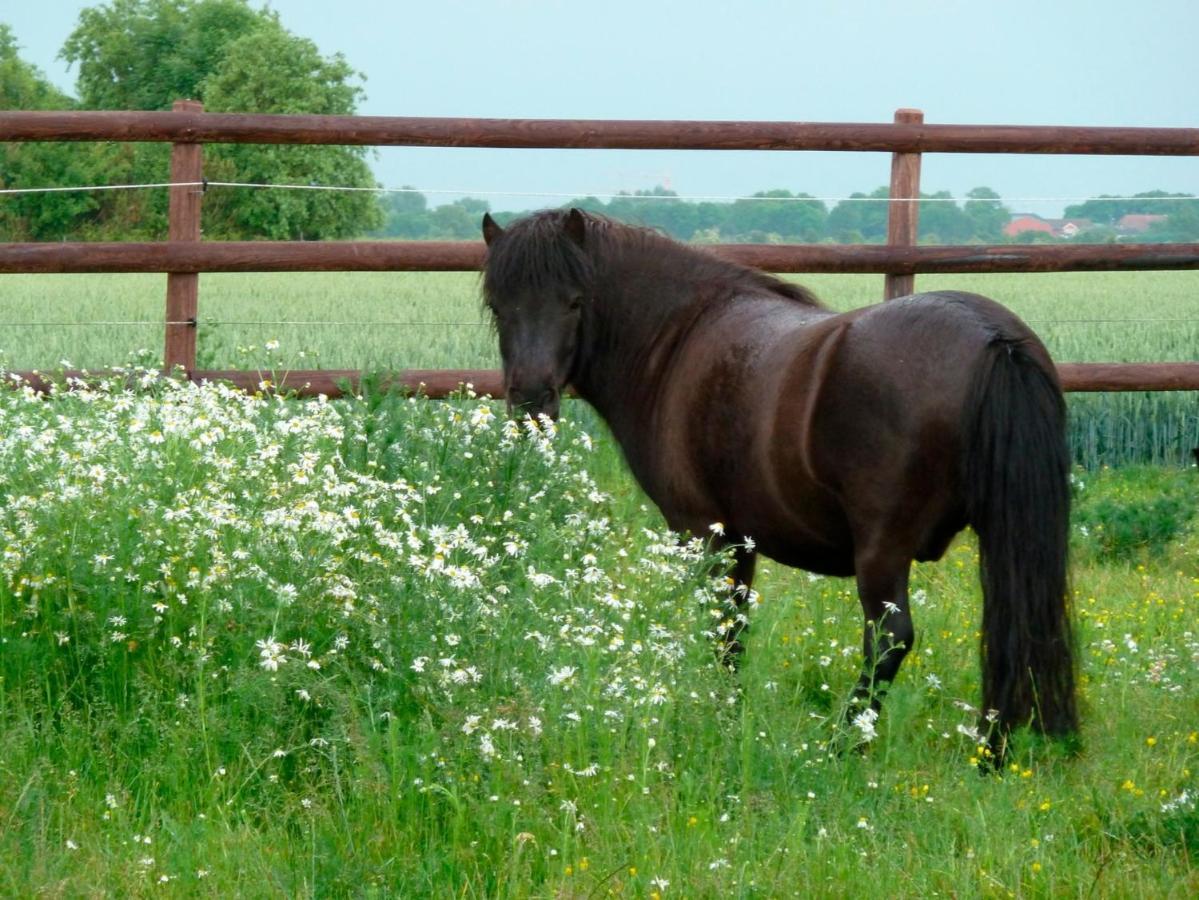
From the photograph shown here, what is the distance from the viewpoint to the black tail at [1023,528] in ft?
11.6

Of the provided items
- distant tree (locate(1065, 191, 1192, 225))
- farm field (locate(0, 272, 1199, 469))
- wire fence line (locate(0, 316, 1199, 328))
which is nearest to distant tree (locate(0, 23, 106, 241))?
farm field (locate(0, 272, 1199, 469))

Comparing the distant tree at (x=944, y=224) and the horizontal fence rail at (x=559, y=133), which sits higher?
the horizontal fence rail at (x=559, y=133)

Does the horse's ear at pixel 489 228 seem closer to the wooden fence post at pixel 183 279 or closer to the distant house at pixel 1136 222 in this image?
the wooden fence post at pixel 183 279

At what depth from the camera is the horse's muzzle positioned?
4688 mm

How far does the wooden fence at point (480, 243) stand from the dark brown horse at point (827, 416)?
2153mm

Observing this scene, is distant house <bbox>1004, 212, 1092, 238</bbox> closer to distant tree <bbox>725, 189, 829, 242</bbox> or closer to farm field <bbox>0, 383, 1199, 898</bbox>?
distant tree <bbox>725, 189, 829, 242</bbox>

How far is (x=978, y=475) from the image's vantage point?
3586mm

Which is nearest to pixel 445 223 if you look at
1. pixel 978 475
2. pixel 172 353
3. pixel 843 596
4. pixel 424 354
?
pixel 424 354

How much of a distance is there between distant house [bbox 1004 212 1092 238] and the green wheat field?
13.7 feet

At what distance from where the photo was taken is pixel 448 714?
3109 millimetres

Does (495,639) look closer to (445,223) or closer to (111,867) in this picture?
(111,867)

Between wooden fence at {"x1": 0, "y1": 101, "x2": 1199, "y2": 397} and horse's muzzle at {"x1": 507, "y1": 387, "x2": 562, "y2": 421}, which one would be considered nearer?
horse's muzzle at {"x1": 507, "y1": 387, "x2": 562, "y2": 421}

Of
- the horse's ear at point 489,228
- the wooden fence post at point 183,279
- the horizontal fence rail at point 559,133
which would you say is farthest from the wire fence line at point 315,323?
the horse's ear at point 489,228

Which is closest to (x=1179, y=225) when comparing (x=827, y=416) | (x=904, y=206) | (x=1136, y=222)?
(x=1136, y=222)
